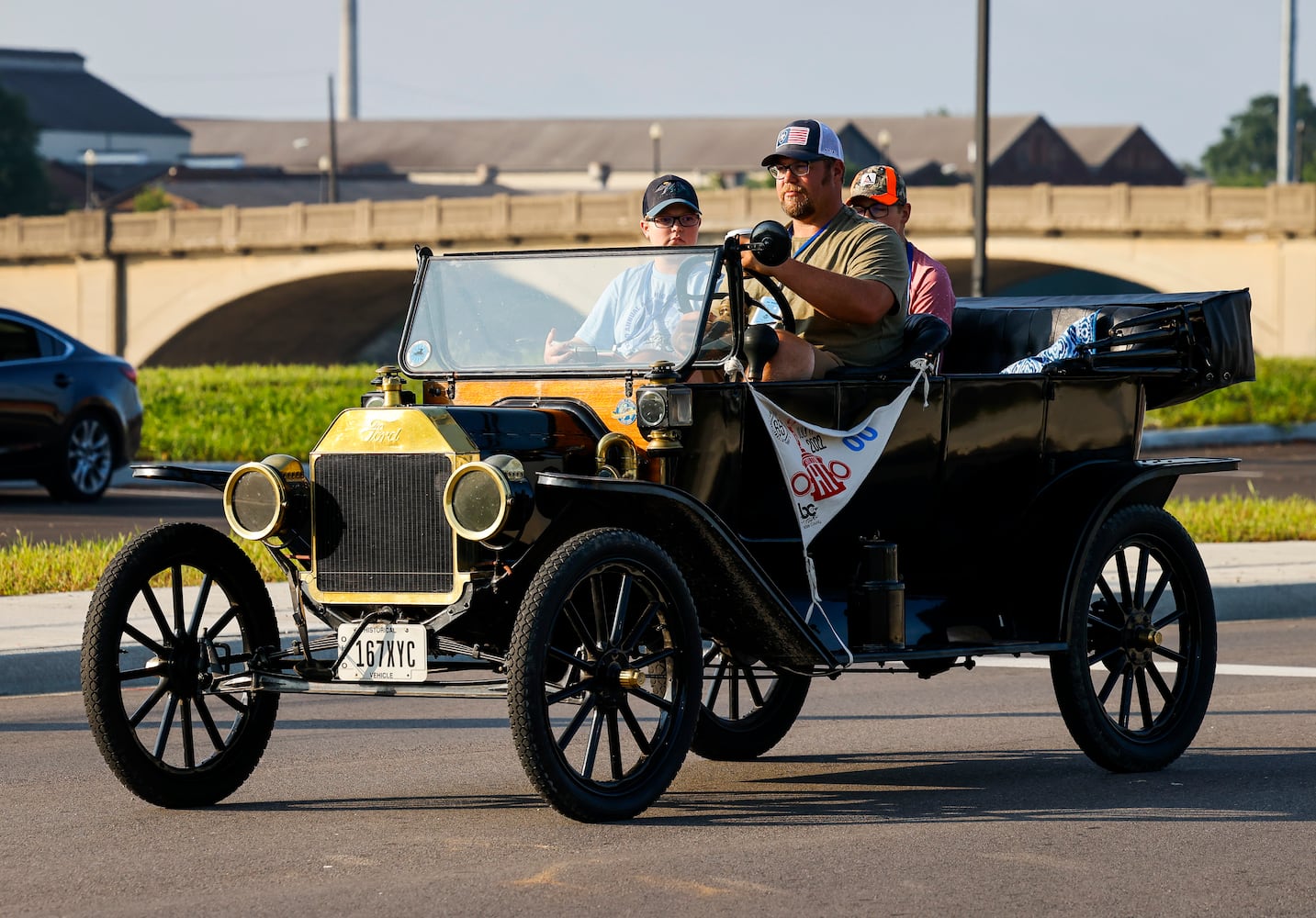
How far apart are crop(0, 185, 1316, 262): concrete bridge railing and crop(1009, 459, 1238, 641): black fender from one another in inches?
1664

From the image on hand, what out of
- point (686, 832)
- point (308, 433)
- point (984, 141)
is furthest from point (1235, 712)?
point (984, 141)

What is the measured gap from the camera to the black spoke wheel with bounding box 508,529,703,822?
571cm

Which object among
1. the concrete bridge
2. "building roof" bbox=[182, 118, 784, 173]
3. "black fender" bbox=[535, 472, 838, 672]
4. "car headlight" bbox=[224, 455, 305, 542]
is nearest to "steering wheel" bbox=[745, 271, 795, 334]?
"black fender" bbox=[535, 472, 838, 672]

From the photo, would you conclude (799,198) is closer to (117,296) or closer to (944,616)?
(944,616)

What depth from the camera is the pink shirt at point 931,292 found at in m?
8.25

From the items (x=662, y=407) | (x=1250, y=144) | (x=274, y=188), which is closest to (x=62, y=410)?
(x=662, y=407)

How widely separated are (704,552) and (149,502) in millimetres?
13920

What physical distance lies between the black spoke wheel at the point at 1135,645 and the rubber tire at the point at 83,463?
41.4 feet

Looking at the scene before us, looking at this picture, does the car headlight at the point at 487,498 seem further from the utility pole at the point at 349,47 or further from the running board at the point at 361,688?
the utility pole at the point at 349,47

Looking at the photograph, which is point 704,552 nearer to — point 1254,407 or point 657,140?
point 1254,407

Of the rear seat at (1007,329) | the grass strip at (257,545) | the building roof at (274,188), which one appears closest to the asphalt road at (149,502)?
the grass strip at (257,545)

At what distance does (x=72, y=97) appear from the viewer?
134 metres

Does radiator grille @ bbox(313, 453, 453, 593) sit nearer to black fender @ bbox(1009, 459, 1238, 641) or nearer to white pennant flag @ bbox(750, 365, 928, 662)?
white pennant flag @ bbox(750, 365, 928, 662)

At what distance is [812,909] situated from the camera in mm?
5145
